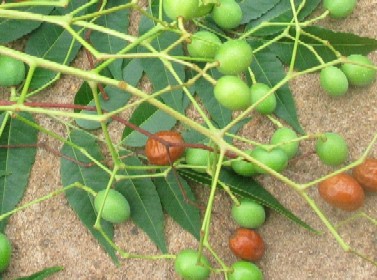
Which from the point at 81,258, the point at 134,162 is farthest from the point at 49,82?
the point at 81,258

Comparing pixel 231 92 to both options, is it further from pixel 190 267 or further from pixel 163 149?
pixel 190 267

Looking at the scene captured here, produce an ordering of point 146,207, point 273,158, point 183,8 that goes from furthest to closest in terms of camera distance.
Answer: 1. point 146,207
2. point 273,158
3. point 183,8

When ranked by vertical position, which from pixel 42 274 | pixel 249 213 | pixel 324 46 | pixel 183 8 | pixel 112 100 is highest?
pixel 183 8

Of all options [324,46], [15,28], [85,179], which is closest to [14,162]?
[85,179]

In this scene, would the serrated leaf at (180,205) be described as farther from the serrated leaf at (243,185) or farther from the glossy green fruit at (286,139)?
the glossy green fruit at (286,139)

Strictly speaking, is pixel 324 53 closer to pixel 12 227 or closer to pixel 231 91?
pixel 231 91

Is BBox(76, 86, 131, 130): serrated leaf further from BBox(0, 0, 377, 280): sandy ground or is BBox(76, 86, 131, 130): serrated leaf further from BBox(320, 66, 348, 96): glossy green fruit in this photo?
BBox(320, 66, 348, 96): glossy green fruit
